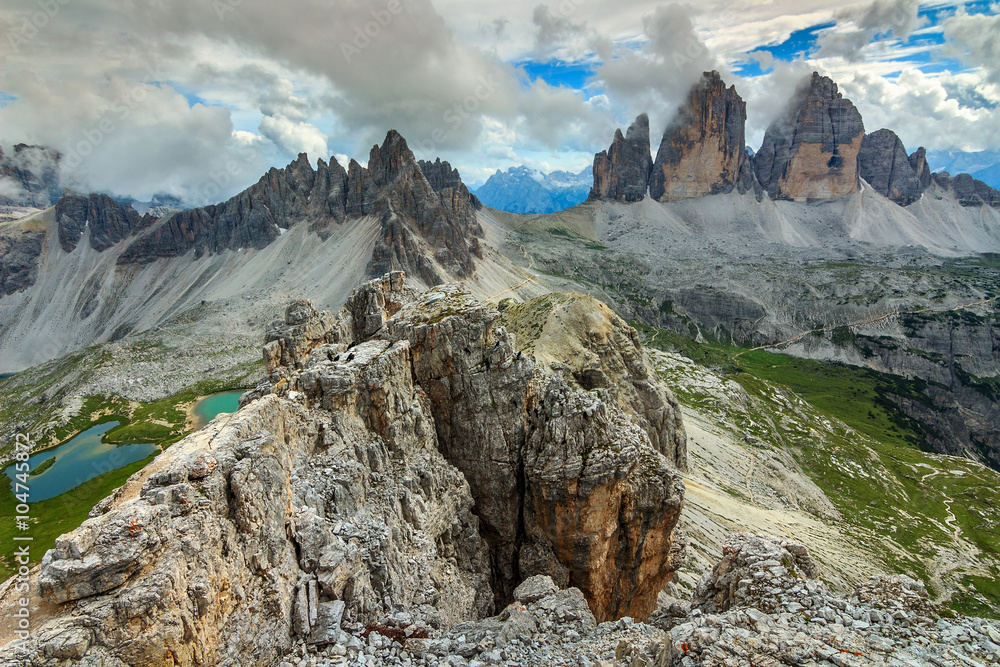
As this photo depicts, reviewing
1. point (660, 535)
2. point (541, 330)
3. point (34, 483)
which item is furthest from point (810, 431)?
point (34, 483)

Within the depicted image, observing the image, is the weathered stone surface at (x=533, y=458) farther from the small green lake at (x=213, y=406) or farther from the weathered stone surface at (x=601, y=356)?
the small green lake at (x=213, y=406)

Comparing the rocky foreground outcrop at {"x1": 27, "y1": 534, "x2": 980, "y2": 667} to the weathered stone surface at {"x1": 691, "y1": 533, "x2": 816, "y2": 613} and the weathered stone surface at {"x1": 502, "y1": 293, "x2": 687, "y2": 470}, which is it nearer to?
the weathered stone surface at {"x1": 691, "y1": 533, "x2": 816, "y2": 613}

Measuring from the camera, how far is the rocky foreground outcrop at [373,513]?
40.1 ft

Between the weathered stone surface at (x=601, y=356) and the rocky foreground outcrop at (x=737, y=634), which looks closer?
the rocky foreground outcrop at (x=737, y=634)

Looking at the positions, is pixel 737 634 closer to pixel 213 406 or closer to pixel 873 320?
pixel 213 406

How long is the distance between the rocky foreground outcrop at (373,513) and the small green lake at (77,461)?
5516 cm

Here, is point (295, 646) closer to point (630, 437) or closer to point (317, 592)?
point (317, 592)

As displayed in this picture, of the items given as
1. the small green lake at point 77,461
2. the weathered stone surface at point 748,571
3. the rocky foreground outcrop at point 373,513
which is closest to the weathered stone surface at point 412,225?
the small green lake at point 77,461

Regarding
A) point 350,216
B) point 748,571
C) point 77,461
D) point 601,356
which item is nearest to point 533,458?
point 748,571

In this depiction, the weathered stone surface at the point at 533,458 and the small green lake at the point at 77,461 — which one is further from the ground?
the weathered stone surface at the point at 533,458

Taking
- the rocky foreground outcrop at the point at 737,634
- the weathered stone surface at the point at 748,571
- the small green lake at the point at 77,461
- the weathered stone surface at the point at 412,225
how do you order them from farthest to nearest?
the weathered stone surface at the point at 412,225 < the small green lake at the point at 77,461 < the weathered stone surface at the point at 748,571 < the rocky foreground outcrop at the point at 737,634

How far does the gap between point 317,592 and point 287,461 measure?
16.7 feet

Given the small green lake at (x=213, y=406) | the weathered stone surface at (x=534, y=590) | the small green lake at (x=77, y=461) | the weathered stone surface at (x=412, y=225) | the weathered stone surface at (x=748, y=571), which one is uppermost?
the weathered stone surface at (x=412, y=225)

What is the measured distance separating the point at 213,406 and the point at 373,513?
87564 millimetres
